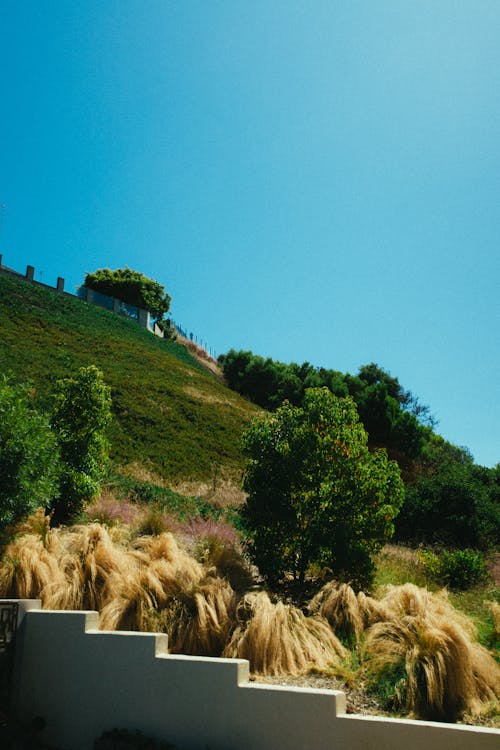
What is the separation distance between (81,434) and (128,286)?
44.7 m

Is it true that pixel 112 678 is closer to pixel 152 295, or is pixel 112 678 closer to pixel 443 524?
pixel 443 524

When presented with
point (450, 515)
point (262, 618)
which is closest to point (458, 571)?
point (450, 515)

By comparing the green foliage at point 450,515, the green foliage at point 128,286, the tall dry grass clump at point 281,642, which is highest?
the green foliage at point 128,286

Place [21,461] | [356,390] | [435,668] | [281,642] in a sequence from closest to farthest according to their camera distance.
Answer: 1. [435,668]
2. [281,642]
3. [21,461]
4. [356,390]

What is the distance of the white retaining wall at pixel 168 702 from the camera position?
4180mm

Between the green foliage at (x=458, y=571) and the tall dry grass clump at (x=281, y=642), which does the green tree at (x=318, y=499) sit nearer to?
the tall dry grass clump at (x=281, y=642)

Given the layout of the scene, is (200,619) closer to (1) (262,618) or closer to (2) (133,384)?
(1) (262,618)

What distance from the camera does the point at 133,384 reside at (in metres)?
23.3

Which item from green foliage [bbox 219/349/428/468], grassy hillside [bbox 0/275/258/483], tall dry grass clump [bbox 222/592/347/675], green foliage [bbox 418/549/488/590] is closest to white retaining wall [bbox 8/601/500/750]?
tall dry grass clump [bbox 222/592/347/675]

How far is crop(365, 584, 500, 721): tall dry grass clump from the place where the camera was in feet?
14.9

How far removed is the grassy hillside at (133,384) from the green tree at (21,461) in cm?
681

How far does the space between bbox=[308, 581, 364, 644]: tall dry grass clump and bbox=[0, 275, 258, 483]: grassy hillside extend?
32.0 ft

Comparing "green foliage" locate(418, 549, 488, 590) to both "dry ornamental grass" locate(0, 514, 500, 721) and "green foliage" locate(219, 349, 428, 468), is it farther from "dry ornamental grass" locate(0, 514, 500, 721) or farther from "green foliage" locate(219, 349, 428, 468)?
"green foliage" locate(219, 349, 428, 468)

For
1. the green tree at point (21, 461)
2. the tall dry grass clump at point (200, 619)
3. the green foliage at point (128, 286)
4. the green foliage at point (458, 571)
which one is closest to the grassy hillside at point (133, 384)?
the green tree at point (21, 461)
